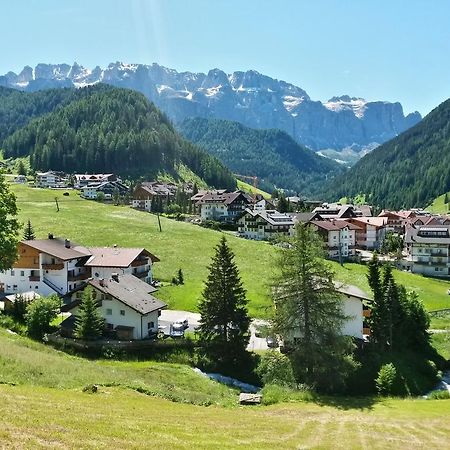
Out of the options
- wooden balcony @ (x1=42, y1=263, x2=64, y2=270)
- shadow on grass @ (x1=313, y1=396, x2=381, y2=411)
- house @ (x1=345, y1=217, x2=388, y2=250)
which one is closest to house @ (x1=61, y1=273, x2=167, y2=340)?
wooden balcony @ (x1=42, y1=263, x2=64, y2=270)

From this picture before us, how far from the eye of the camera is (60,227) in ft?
370

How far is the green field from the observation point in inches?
851

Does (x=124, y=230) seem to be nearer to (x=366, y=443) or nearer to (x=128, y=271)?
(x=128, y=271)

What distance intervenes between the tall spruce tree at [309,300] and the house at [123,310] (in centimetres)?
1483

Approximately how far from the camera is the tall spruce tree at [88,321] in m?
53.0

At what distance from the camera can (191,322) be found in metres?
64.9

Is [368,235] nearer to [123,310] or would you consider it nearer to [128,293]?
[128,293]

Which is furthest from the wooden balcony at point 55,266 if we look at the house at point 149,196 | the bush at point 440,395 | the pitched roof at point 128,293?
the house at point 149,196

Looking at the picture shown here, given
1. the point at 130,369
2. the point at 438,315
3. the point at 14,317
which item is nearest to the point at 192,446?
the point at 130,369

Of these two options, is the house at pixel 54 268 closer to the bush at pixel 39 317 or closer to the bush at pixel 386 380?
the bush at pixel 39 317

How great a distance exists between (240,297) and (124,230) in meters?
63.5

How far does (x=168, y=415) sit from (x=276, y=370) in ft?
67.4

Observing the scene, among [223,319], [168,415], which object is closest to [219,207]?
[223,319]

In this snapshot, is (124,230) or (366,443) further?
(124,230)
